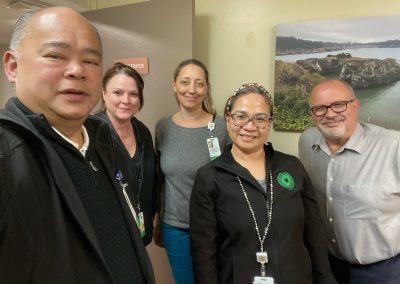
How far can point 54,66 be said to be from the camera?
74cm

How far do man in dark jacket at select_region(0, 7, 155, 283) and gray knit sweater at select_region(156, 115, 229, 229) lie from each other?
79 cm

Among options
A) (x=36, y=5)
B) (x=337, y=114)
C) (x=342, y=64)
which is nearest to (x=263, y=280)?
(x=337, y=114)

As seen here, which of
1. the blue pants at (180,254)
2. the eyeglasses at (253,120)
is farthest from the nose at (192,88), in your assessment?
the blue pants at (180,254)

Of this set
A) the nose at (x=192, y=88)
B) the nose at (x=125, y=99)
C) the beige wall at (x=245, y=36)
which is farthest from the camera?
the beige wall at (x=245, y=36)

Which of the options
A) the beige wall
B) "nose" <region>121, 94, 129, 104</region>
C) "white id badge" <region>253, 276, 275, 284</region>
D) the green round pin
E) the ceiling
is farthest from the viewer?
the ceiling

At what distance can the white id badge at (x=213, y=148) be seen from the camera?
1731 millimetres

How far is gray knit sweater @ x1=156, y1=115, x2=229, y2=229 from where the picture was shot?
1729 mm

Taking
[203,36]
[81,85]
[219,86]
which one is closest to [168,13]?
[203,36]

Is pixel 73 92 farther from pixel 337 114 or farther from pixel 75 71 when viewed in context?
pixel 337 114

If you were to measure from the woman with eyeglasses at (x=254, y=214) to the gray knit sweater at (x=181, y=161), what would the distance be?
353 mm

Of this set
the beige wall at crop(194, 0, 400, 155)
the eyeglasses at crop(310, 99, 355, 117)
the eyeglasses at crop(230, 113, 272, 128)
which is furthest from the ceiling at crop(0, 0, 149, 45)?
the eyeglasses at crop(310, 99, 355, 117)

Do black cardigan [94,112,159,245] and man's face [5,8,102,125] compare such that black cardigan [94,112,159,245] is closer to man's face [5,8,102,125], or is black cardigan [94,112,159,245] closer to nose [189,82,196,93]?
nose [189,82,196,93]

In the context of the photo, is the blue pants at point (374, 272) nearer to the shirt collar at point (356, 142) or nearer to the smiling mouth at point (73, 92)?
the shirt collar at point (356, 142)

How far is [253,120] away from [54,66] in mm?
863
